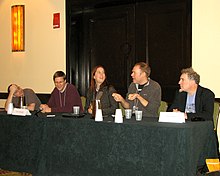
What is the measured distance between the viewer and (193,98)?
3854 millimetres

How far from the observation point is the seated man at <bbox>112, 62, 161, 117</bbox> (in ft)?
13.0

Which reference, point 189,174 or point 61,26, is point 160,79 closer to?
point 61,26

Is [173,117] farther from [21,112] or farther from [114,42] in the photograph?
[114,42]

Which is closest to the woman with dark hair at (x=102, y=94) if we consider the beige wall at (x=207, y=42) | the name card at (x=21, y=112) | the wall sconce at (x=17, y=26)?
the name card at (x=21, y=112)

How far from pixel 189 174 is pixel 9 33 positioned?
4525 millimetres

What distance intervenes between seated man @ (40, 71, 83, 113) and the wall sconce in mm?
1935

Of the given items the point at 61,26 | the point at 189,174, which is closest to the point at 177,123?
the point at 189,174

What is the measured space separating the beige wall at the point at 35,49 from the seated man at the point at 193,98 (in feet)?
7.74

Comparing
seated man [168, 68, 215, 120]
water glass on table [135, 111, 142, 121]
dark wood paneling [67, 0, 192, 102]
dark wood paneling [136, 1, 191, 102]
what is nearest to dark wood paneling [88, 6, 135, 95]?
dark wood paneling [67, 0, 192, 102]

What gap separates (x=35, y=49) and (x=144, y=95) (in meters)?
2.64

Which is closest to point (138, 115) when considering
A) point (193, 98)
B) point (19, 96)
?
point (193, 98)

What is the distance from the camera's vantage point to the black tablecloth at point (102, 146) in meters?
2.84

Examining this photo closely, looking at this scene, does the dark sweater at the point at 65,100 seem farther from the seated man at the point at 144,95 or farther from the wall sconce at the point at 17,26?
the wall sconce at the point at 17,26

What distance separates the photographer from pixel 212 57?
14.3 ft
